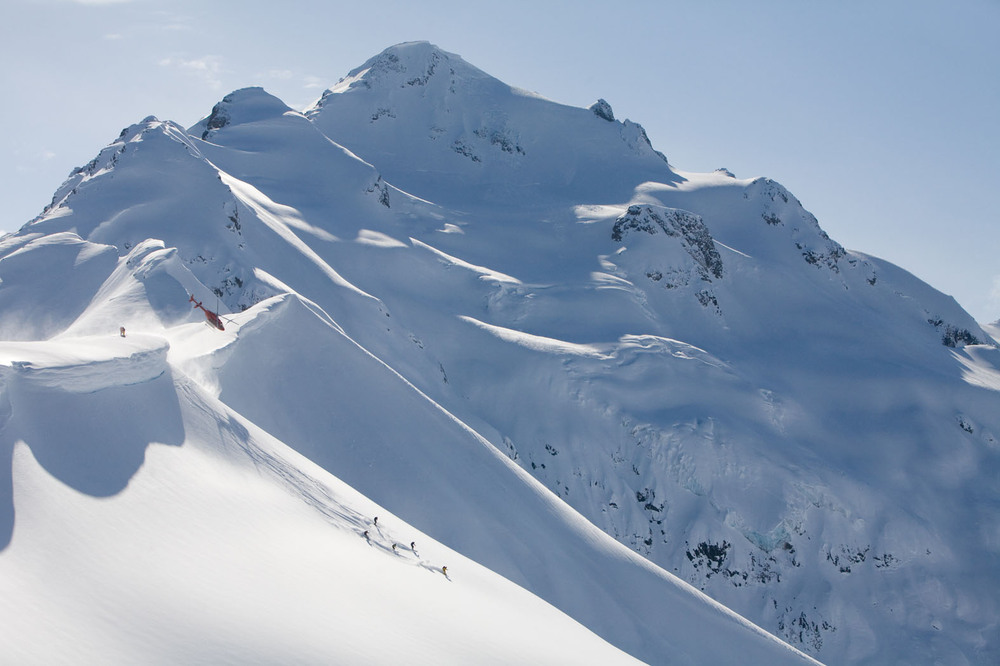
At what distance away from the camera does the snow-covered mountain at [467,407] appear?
51.6 ft

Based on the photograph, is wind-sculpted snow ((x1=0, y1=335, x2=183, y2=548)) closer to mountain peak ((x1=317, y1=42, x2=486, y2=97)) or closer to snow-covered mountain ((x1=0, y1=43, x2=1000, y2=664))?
snow-covered mountain ((x1=0, y1=43, x2=1000, y2=664))

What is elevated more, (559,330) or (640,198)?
(640,198)

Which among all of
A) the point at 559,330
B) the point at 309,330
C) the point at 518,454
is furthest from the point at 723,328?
the point at 309,330

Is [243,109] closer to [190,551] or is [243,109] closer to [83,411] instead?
[83,411]

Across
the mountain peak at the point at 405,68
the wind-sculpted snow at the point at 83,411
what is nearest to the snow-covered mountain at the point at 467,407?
the wind-sculpted snow at the point at 83,411

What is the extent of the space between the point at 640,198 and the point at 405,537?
2485 inches

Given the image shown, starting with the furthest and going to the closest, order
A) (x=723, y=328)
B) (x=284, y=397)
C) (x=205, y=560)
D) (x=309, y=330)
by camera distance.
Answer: (x=723, y=328) < (x=309, y=330) < (x=284, y=397) < (x=205, y=560)

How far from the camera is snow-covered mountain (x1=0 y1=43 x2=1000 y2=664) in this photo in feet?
51.6

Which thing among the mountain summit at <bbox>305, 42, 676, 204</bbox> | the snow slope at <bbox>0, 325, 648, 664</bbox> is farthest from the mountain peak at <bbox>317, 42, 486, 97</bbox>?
the snow slope at <bbox>0, 325, 648, 664</bbox>

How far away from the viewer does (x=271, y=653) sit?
476 inches

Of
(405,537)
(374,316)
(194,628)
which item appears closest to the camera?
(194,628)

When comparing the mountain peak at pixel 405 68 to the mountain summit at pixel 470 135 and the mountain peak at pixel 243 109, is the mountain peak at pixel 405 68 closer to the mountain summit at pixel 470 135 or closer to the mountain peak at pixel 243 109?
the mountain summit at pixel 470 135

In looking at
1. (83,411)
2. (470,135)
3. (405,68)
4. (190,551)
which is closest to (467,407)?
(83,411)

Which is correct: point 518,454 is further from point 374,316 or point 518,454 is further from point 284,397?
point 284,397
